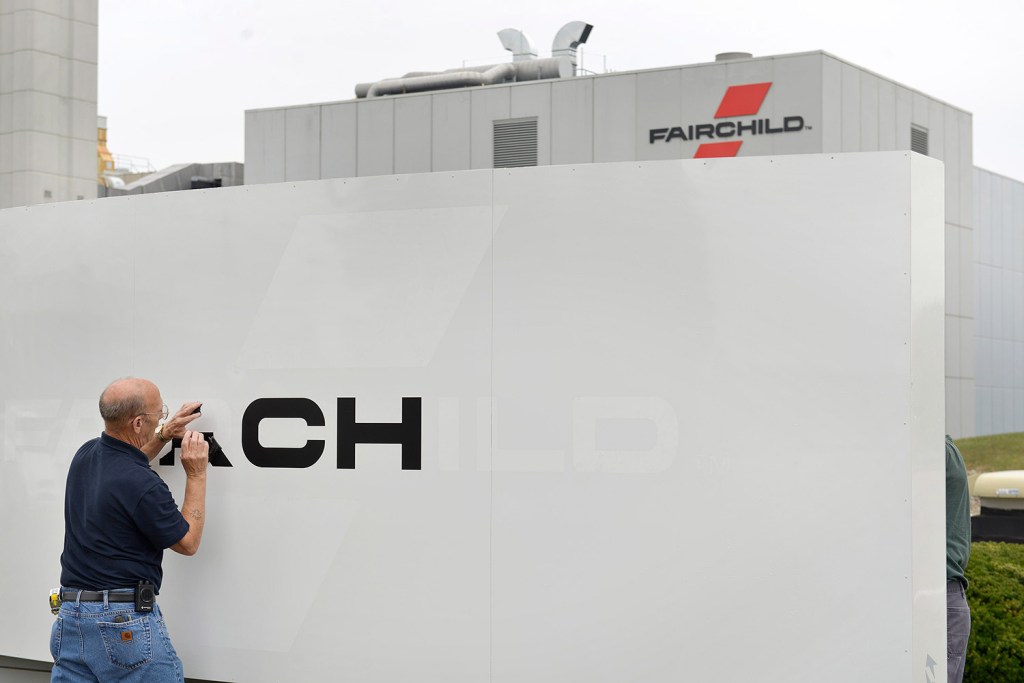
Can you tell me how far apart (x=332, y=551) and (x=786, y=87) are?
15.1 m

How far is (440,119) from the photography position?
65.8 ft

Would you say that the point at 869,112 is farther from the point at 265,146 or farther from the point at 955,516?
the point at 955,516

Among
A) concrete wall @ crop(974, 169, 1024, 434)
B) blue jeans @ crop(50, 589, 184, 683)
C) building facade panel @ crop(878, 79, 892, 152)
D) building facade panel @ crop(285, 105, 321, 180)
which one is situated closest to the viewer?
blue jeans @ crop(50, 589, 184, 683)

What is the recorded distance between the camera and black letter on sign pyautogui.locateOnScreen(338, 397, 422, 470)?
377 cm

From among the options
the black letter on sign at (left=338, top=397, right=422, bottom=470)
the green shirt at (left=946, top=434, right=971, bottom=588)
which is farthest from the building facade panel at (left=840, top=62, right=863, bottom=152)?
the black letter on sign at (left=338, top=397, right=422, bottom=470)

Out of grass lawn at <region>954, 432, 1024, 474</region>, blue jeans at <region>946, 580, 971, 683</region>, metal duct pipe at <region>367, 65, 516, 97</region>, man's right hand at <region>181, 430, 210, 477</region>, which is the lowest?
grass lawn at <region>954, 432, 1024, 474</region>

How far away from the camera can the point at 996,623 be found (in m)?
5.27

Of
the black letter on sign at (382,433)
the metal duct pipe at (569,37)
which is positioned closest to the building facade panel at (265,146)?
the metal duct pipe at (569,37)

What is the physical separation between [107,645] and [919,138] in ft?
62.2

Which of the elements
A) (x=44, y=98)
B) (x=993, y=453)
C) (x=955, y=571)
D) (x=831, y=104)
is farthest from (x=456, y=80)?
(x=955, y=571)

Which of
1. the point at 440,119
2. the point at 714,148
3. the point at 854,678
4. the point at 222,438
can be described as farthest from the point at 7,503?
the point at 440,119

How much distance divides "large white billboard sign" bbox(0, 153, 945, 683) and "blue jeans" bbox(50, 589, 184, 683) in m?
0.56

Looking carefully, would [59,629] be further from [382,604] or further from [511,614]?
[511,614]

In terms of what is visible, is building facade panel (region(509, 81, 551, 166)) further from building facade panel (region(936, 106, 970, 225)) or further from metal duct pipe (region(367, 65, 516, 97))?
building facade panel (region(936, 106, 970, 225))
